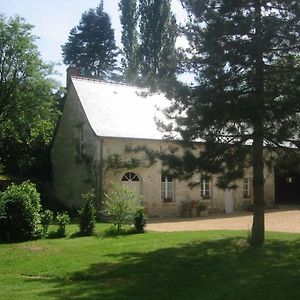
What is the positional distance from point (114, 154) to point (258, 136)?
1122 cm

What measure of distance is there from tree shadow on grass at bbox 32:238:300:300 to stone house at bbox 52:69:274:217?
948cm

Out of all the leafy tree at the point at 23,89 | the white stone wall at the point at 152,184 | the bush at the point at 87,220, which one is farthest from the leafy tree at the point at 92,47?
the bush at the point at 87,220

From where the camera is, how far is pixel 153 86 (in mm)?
12570

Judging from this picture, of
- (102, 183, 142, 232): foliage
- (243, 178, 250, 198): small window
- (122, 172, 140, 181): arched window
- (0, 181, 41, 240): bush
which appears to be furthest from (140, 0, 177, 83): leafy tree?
(0, 181, 41, 240): bush

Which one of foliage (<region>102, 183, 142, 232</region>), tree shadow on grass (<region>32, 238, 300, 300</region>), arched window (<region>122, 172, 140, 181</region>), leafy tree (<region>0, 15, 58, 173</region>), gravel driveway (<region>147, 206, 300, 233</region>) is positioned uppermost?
leafy tree (<region>0, 15, 58, 173</region>)

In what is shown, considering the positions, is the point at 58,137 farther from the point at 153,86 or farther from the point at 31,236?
the point at 153,86

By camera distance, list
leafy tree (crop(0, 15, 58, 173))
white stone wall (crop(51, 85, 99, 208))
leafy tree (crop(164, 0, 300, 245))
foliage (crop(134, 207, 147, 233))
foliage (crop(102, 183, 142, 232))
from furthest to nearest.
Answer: leafy tree (crop(0, 15, 58, 173))
white stone wall (crop(51, 85, 99, 208))
foliage (crop(102, 183, 142, 232))
foliage (crop(134, 207, 147, 233))
leafy tree (crop(164, 0, 300, 245))

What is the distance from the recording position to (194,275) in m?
9.29

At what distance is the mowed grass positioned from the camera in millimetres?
7793

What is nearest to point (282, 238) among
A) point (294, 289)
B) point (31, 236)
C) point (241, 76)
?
point (241, 76)

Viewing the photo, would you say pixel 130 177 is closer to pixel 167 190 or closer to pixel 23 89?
pixel 167 190

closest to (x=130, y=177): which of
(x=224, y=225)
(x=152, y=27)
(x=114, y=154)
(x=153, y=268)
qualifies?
(x=114, y=154)

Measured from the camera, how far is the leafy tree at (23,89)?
26.7 m

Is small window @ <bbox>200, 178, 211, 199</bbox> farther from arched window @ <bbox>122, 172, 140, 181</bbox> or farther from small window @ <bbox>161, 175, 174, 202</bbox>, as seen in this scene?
arched window @ <bbox>122, 172, 140, 181</bbox>
